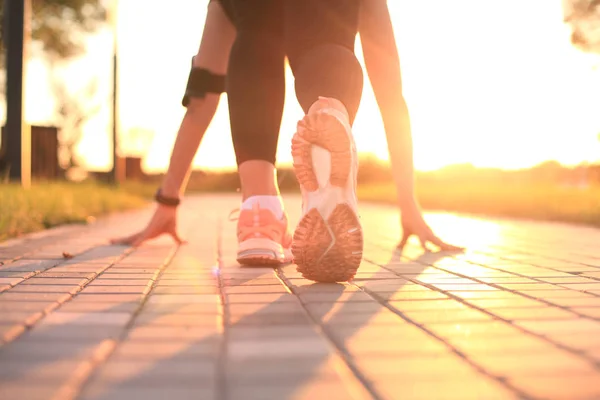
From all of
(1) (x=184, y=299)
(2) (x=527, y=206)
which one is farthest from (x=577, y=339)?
(2) (x=527, y=206)

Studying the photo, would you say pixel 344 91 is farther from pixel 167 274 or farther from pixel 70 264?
pixel 70 264

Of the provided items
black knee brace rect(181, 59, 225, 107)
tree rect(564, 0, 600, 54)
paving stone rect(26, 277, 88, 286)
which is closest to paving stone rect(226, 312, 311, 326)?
paving stone rect(26, 277, 88, 286)

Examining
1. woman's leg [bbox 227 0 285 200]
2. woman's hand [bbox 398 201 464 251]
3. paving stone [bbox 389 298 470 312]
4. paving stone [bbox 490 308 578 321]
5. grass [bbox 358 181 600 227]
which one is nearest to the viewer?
paving stone [bbox 490 308 578 321]

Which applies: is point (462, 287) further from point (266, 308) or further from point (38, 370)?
point (38, 370)

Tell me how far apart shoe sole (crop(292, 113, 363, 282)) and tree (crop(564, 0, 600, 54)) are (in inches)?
350

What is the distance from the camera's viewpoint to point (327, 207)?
2111 mm

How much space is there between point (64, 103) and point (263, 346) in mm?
17152

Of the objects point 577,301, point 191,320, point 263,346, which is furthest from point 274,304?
point 577,301

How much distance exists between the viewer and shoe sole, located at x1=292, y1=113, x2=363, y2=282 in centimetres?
210

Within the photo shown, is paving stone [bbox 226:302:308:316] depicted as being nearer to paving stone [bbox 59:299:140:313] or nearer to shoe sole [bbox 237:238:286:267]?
paving stone [bbox 59:299:140:313]

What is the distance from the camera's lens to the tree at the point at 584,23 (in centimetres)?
988

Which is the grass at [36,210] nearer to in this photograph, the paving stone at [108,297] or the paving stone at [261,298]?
the paving stone at [108,297]

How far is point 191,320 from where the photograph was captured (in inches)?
68.4

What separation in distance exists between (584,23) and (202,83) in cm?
820
